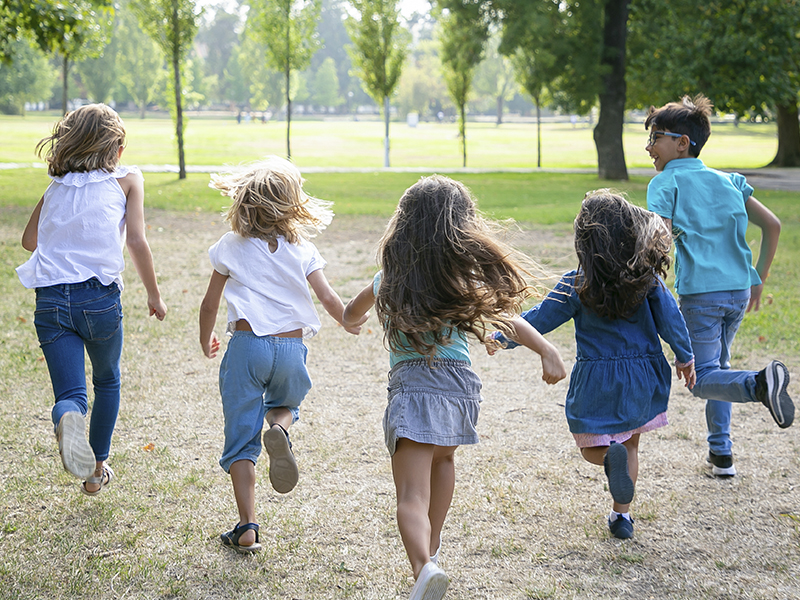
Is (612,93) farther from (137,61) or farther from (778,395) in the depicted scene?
(137,61)

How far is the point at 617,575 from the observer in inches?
126

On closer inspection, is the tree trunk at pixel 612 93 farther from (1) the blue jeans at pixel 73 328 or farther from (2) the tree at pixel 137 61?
(2) the tree at pixel 137 61

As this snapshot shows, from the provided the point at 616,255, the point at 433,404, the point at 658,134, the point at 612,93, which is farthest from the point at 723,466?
the point at 612,93


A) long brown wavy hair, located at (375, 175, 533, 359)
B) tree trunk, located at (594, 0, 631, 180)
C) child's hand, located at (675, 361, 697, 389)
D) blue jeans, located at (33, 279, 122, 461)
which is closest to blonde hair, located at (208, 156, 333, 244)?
long brown wavy hair, located at (375, 175, 533, 359)

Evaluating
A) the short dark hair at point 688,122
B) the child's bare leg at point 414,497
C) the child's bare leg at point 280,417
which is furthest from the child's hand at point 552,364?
the short dark hair at point 688,122

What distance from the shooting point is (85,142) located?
3.47 m

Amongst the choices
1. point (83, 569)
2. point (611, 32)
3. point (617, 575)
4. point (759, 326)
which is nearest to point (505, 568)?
point (617, 575)

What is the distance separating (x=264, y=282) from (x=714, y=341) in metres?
2.32

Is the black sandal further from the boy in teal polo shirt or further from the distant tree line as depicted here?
the distant tree line

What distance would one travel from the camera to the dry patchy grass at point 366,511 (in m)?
3.11

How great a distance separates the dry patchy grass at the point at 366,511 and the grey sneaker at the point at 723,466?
0.07 metres

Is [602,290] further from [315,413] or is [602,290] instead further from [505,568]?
[315,413]

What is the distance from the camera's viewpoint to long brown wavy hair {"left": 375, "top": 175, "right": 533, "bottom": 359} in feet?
9.25

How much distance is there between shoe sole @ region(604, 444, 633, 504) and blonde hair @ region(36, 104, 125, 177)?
2493 millimetres
